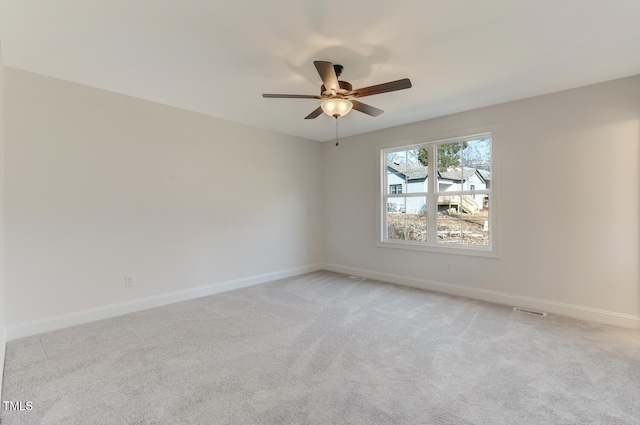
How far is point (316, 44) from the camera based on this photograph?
7.94ft

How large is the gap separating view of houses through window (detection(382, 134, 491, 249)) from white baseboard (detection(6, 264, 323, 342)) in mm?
2335

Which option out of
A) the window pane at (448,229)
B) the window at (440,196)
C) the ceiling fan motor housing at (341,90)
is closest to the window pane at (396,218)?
the window at (440,196)

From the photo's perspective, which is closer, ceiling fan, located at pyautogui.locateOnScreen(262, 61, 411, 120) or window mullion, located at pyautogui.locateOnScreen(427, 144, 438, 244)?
ceiling fan, located at pyautogui.locateOnScreen(262, 61, 411, 120)

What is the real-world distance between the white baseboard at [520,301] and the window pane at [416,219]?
0.66m

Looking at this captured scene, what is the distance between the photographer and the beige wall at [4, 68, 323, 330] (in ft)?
9.53

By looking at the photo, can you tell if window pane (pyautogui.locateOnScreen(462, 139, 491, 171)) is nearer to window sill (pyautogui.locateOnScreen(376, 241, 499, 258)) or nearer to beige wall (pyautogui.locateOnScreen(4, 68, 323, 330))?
window sill (pyautogui.locateOnScreen(376, 241, 499, 258))

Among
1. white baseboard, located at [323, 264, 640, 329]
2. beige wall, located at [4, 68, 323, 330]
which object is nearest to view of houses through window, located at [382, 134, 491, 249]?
white baseboard, located at [323, 264, 640, 329]

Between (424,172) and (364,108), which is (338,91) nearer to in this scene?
(364,108)

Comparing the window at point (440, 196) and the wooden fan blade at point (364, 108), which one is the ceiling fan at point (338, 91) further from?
the window at point (440, 196)

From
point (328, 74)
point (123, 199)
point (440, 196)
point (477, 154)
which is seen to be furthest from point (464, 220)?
point (123, 199)

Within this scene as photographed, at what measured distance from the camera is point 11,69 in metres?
2.82

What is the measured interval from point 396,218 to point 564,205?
219 centimetres

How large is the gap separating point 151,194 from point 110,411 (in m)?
2.51

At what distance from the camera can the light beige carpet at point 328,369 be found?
1.80 metres
